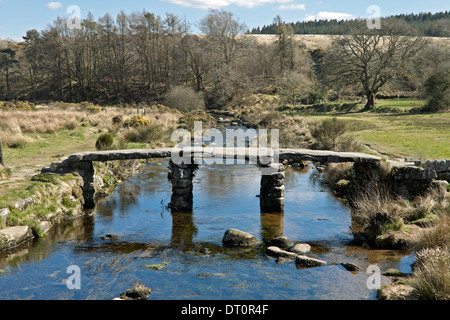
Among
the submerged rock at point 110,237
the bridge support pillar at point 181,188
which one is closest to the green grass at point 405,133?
the bridge support pillar at point 181,188

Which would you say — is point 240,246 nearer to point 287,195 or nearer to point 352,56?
point 287,195

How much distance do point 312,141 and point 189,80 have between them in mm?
31856

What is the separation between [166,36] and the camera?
186 feet

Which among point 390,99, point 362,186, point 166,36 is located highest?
Answer: point 166,36

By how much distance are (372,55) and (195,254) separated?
31833 mm

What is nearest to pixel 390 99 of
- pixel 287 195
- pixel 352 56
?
pixel 352 56

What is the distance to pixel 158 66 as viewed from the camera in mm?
56594

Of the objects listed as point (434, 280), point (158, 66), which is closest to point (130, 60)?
point (158, 66)

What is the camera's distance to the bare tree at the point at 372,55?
3572 centimetres

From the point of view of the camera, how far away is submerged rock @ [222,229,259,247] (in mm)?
10148

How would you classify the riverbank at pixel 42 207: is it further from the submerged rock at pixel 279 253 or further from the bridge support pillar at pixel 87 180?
the submerged rock at pixel 279 253

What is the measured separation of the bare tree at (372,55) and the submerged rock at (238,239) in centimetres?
2969

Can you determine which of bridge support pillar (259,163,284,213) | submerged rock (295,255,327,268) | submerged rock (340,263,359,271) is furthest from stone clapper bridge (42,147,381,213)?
submerged rock (340,263,359,271)

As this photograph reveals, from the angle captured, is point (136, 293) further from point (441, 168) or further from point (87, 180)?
point (441, 168)
